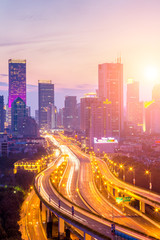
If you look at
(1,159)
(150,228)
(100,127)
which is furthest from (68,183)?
(100,127)

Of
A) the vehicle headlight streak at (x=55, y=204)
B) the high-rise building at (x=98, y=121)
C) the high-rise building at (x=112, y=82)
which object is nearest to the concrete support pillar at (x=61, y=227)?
the vehicle headlight streak at (x=55, y=204)

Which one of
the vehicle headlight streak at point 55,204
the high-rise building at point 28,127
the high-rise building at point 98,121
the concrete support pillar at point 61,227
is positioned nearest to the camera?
the vehicle headlight streak at point 55,204

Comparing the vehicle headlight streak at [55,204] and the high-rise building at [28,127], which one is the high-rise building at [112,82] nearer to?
the high-rise building at [28,127]

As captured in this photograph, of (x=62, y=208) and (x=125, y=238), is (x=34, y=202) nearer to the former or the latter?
(x=62, y=208)

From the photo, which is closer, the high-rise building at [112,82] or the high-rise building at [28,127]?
the high-rise building at [112,82]

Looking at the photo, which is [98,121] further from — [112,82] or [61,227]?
[61,227]

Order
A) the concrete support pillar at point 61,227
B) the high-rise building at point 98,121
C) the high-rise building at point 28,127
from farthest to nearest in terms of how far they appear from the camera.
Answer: the high-rise building at point 28,127, the high-rise building at point 98,121, the concrete support pillar at point 61,227

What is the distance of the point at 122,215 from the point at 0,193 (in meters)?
27.1

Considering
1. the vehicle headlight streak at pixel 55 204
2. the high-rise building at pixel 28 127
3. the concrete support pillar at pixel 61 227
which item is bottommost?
the concrete support pillar at pixel 61 227

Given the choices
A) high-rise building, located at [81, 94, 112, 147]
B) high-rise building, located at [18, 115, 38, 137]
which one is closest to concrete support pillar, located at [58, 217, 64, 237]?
high-rise building, located at [81, 94, 112, 147]

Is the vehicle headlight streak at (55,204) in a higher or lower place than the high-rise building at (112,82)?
lower

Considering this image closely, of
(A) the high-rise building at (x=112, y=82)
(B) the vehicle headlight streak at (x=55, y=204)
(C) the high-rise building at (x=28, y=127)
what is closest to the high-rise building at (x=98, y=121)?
(A) the high-rise building at (x=112, y=82)

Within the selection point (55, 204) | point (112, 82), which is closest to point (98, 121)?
point (112, 82)

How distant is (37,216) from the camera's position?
37.5 meters
